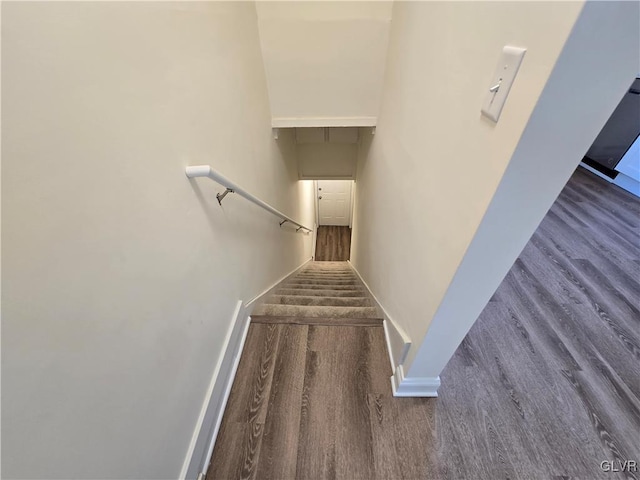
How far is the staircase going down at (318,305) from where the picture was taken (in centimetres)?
166

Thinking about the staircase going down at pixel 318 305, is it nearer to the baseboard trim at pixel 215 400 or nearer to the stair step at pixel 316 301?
the stair step at pixel 316 301

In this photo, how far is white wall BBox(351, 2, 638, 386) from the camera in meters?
0.42

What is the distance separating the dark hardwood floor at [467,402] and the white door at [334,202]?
425cm

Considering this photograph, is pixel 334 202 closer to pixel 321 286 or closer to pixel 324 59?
pixel 321 286

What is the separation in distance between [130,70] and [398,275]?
50.7 inches

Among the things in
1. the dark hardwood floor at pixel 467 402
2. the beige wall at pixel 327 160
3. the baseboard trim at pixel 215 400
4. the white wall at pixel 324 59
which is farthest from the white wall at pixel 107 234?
the beige wall at pixel 327 160

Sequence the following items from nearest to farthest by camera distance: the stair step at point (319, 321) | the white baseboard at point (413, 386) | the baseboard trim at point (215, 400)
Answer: the baseboard trim at point (215, 400)
the white baseboard at point (413, 386)
the stair step at point (319, 321)

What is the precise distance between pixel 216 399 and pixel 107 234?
3.00ft

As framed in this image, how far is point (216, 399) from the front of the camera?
1.17 m

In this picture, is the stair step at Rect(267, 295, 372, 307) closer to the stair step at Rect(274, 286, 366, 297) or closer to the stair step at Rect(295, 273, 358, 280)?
the stair step at Rect(274, 286, 366, 297)

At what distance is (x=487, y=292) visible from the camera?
2.69 ft

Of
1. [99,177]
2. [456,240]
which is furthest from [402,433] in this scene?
[99,177]

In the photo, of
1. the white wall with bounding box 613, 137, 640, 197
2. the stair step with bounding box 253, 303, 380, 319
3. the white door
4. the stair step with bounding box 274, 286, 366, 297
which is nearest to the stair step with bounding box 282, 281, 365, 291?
the stair step with bounding box 274, 286, 366, 297

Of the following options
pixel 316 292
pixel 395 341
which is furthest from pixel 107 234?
pixel 316 292
